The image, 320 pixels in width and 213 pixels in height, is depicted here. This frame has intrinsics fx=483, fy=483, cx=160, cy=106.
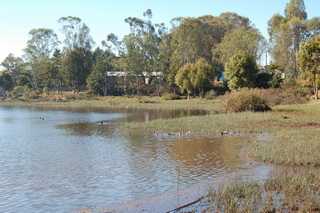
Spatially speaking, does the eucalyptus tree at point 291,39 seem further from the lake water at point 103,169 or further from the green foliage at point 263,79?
the lake water at point 103,169

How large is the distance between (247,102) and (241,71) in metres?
27.2

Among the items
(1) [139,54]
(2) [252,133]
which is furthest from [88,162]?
(1) [139,54]

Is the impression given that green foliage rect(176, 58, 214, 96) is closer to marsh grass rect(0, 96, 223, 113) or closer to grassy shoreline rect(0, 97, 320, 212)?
marsh grass rect(0, 96, 223, 113)

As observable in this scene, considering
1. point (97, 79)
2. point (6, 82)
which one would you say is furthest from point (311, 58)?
point (6, 82)

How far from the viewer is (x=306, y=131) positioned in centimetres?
2769

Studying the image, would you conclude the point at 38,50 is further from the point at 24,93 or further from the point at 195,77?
the point at 195,77

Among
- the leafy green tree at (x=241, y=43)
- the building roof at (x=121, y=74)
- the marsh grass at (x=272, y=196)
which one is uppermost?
the leafy green tree at (x=241, y=43)

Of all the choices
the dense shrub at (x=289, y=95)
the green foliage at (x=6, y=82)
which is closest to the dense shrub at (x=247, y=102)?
the dense shrub at (x=289, y=95)

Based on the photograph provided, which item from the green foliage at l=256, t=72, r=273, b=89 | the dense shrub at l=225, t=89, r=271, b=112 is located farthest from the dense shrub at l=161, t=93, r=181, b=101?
the dense shrub at l=225, t=89, r=271, b=112

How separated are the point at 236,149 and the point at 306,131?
5677 mm

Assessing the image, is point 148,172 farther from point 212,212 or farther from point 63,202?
point 212,212

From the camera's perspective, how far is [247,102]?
144 feet

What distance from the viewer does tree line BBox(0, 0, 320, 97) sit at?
75688 mm

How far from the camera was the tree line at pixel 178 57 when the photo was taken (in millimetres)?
75688
